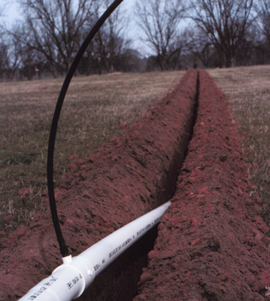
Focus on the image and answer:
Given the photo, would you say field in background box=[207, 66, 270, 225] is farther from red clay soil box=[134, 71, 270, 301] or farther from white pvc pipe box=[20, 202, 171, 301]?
white pvc pipe box=[20, 202, 171, 301]

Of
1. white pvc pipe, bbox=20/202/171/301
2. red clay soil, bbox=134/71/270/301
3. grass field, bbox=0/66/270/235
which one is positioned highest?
grass field, bbox=0/66/270/235

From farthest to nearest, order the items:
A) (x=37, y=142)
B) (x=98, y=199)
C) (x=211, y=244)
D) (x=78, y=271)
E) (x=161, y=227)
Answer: (x=37, y=142) → (x=98, y=199) → (x=161, y=227) → (x=211, y=244) → (x=78, y=271)

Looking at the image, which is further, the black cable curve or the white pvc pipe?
the black cable curve

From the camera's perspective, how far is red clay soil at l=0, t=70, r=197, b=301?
1602mm

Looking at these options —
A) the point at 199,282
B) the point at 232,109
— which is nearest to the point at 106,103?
the point at 232,109

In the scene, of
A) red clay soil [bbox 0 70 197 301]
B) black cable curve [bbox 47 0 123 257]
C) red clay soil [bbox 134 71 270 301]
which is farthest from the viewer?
red clay soil [bbox 0 70 197 301]

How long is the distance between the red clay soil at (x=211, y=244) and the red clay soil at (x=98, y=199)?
383mm

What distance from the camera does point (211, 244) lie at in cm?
A: 167

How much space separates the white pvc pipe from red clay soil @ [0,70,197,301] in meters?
0.29

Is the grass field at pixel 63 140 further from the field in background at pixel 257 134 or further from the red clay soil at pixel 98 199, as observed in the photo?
the red clay soil at pixel 98 199

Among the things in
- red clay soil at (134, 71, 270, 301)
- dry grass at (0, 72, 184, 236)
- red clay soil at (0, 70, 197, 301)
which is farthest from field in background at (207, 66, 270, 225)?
dry grass at (0, 72, 184, 236)

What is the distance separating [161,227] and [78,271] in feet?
3.16

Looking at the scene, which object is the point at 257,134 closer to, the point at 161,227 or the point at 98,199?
the point at 161,227

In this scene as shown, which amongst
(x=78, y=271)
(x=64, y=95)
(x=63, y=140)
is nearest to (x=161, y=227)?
(x=78, y=271)
